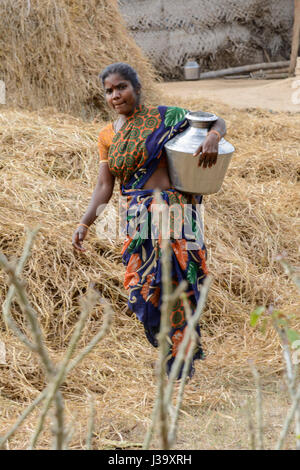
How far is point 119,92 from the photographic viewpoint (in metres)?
2.32

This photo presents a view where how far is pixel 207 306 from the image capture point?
3.12 m

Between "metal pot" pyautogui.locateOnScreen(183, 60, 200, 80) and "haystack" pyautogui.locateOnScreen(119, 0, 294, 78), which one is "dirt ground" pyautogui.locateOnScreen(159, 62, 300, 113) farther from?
"haystack" pyautogui.locateOnScreen(119, 0, 294, 78)

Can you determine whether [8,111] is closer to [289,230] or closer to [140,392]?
[289,230]

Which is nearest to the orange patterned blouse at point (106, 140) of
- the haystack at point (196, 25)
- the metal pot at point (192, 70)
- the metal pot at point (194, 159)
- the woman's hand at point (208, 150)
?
the metal pot at point (194, 159)

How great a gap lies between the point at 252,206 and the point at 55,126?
5.38 ft

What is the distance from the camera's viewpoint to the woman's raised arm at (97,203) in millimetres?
2490

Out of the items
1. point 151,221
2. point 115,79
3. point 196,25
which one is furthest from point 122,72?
point 196,25

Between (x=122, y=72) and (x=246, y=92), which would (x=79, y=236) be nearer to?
(x=122, y=72)

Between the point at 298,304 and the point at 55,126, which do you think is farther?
the point at 55,126

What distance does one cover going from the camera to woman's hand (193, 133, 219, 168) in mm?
2186

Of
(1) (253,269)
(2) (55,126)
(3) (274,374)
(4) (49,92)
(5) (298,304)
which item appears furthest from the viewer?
(4) (49,92)

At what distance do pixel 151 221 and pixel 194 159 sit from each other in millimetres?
306
